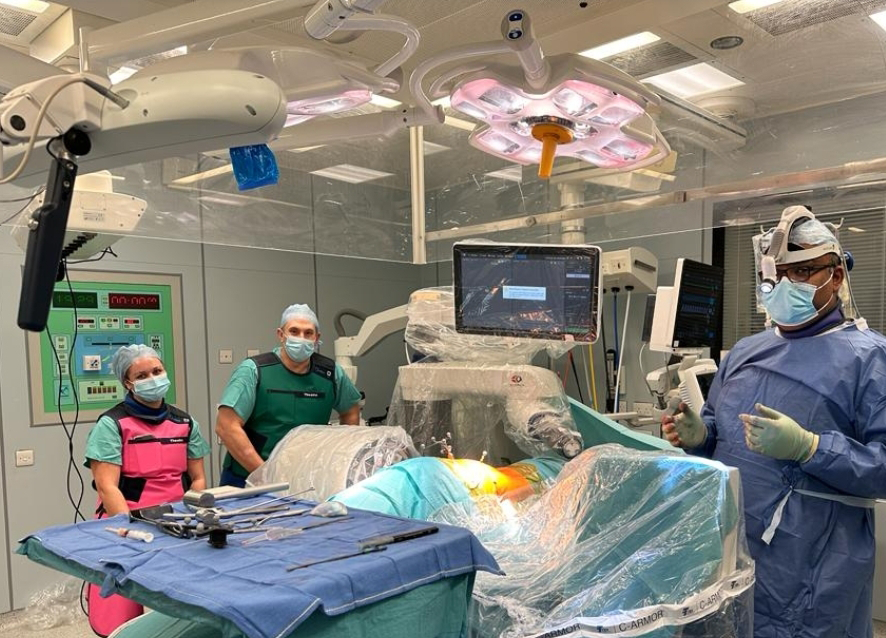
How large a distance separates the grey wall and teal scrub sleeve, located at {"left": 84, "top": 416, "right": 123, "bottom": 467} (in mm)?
1405

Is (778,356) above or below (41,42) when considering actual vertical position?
below

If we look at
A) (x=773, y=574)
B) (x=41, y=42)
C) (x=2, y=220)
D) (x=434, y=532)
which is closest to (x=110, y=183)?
(x=2, y=220)

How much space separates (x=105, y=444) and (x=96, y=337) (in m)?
1.59

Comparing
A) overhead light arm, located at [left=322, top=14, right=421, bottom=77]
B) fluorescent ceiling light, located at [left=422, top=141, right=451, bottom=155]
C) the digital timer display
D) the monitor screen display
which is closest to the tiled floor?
the digital timer display

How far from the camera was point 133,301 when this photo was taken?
407 centimetres

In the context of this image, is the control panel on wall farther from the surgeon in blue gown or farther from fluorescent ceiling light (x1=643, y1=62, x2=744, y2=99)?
the surgeon in blue gown

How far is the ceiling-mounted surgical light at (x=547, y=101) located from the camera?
1308 mm

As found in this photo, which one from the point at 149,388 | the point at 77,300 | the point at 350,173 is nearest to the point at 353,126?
the point at 350,173

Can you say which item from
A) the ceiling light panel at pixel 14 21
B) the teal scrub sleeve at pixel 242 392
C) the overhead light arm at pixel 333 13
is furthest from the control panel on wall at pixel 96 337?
the overhead light arm at pixel 333 13

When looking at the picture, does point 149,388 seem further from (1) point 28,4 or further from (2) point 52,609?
(2) point 52,609

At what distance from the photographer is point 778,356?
74.2 inches

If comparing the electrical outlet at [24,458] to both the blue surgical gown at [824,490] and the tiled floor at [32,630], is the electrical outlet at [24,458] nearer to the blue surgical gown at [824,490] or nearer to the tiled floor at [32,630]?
the tiled floor at [32,630]

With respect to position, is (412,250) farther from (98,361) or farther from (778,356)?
(98,361)

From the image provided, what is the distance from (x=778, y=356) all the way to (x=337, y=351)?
6.63 ft
